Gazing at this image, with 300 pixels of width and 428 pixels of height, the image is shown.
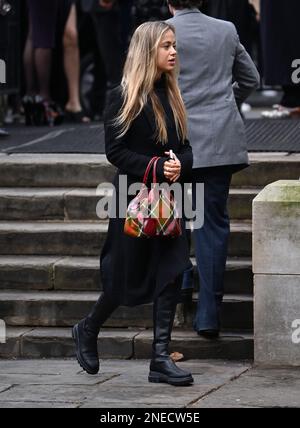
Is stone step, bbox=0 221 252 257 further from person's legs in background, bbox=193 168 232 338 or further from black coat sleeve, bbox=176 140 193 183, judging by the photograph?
black coat sleeve, bbox=176 140 193 183

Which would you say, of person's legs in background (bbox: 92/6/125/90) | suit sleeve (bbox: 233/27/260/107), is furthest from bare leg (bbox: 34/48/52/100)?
suit sleeve (bbox: 233/27/260/107)

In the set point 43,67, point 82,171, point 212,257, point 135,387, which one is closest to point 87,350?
point 135,387

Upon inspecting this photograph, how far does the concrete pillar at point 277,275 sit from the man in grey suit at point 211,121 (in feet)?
1.03

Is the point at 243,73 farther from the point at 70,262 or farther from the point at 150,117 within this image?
the point at 70,262

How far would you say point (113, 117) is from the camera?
26.2ft

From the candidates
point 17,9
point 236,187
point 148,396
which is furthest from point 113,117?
point 17,9

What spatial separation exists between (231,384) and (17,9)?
21.5 feet

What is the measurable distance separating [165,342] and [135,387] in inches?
11.3

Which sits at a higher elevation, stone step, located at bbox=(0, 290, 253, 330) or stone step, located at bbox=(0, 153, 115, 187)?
stone step, located at bbox=(0, 153, 115, 187)

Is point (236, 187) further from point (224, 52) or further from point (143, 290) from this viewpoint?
point (143, 290)

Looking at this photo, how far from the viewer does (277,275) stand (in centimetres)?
855

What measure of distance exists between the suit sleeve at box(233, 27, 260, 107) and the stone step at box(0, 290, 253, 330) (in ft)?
4.08

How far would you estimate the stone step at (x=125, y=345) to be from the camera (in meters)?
8.90

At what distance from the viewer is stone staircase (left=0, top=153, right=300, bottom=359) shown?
907 centimetres
